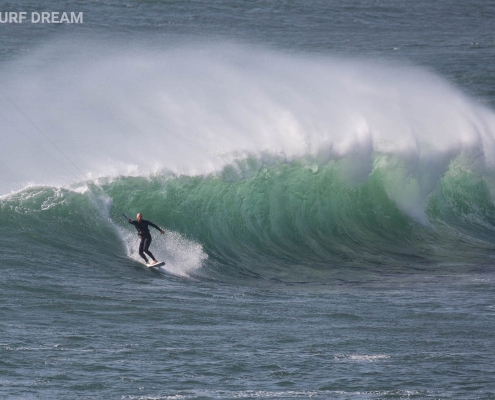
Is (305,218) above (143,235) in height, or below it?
below

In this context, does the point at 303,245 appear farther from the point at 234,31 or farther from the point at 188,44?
the point at 234,31

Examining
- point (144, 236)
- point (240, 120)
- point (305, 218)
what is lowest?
point (305, 218)

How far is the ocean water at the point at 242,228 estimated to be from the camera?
38.7 ft

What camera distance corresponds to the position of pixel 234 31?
1841 inches

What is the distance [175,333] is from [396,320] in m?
3.11

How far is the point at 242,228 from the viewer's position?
65.9ft

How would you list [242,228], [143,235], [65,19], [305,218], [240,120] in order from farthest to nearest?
[65,19] → [240,120] → [305,218] → [242,228] → [143,235]

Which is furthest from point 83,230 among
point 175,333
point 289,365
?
point 289,365

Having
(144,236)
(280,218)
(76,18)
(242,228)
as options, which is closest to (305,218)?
(280,218)

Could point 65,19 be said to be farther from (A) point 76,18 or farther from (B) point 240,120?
(B) point 240,120

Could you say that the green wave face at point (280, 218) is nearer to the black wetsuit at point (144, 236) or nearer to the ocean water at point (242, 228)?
the ocean water at point (242, 228)

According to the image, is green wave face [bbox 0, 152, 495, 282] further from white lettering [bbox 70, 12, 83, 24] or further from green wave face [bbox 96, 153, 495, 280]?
white lettering [bbox 70, 12, 83, 24]

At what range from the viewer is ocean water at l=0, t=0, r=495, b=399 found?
11805 millimetres

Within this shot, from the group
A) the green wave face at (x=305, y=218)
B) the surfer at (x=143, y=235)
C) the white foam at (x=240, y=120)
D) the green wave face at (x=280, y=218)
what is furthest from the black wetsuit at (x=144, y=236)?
the white foam at (x=240, y=120)
